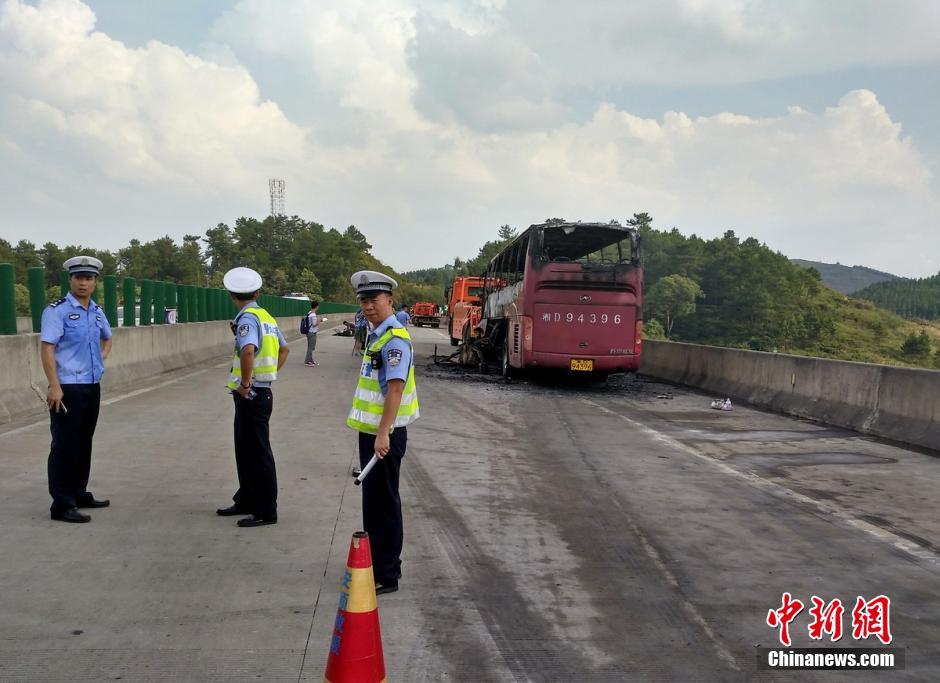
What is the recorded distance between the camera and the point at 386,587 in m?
4.61

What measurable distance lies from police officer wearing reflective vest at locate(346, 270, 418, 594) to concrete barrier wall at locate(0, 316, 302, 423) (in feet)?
23.9

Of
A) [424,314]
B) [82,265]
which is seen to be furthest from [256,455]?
[424,314]

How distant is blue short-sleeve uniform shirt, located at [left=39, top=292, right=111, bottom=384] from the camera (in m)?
6.03

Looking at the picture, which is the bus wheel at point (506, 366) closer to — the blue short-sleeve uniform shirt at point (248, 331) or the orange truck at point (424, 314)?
the blue short-sleeve uniform shirt at point (248, 331)

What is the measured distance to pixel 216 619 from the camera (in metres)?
4.13

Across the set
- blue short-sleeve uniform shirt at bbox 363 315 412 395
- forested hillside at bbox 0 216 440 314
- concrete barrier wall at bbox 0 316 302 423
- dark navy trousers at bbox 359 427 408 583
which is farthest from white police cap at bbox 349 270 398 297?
forested hillside at bbox 0 216 440 314

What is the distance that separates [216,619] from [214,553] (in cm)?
115

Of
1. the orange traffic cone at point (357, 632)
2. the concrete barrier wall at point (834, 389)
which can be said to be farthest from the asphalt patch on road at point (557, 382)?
the orange traffic cone at point (357, 632)

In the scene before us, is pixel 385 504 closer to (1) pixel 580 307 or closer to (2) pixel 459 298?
(1) pixel 580 307

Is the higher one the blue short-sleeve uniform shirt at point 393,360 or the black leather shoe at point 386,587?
the blue short-sleeve uniform shirt at point 393,360

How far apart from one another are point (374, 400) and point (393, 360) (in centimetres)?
29

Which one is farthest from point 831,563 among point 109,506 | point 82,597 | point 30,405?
point 30,405

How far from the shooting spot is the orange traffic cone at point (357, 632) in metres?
3.20

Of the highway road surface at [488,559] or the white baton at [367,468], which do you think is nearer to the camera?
the highway road surface at [488,559]
